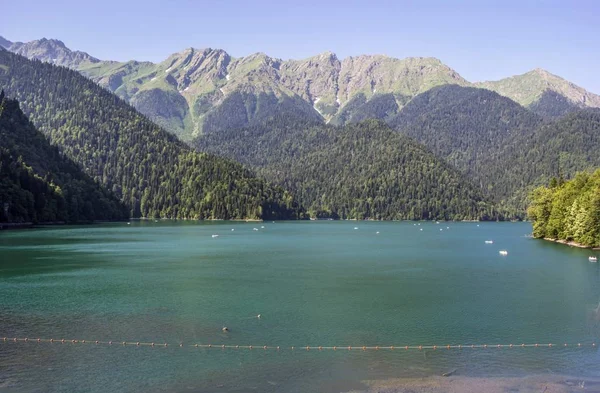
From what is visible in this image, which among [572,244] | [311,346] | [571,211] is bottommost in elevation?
[311,346]

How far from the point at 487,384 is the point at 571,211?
119m

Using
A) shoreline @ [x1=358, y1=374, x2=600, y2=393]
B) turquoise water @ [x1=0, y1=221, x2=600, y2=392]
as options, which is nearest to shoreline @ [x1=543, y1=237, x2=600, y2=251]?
turquoise water @ [x1=0, y1=221, x2=600, y2=392]

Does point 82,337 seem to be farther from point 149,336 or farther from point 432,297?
point 432,297

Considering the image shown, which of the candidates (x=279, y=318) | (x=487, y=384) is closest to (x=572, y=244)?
(x=279, y=318)

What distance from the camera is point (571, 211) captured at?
14038 cm

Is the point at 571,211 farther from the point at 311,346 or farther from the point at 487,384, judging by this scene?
the point at 487,384

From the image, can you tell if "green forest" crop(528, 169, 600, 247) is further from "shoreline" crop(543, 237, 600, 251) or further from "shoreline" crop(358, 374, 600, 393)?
"shoreline" crop(358, 374, 600, 393)

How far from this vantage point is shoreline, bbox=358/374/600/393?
33844 millimetres

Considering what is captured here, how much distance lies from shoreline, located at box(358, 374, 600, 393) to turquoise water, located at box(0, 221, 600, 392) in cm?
124

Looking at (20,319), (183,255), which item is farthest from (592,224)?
(20,319)

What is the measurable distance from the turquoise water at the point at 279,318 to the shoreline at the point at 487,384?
1239 millimetres

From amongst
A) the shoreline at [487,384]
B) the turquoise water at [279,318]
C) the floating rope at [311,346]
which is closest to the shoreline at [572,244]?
the turquoise water at [279,318]

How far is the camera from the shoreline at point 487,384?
33.8 metres

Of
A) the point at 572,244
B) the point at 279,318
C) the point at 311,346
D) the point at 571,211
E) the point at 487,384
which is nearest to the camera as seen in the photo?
the point at 487,384
